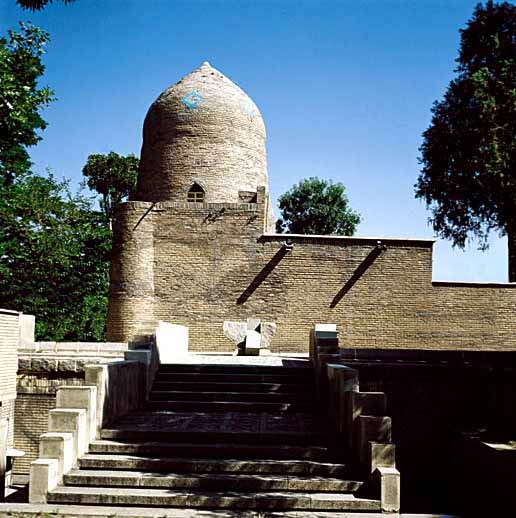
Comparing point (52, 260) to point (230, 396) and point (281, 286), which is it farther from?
point (230, 396)

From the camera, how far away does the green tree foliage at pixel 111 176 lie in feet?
133

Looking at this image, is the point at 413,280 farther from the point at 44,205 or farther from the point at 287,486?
the point at 287,486

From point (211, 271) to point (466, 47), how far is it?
12.5 meters

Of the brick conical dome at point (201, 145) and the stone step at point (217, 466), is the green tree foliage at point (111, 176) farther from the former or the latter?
the stone step at point (217, 466)

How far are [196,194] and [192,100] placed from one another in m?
3.45

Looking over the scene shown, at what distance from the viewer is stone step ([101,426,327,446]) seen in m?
7.29

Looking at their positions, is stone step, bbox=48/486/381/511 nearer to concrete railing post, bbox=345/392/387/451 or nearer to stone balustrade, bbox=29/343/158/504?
stone balustrade, bbox=29/343/158/504

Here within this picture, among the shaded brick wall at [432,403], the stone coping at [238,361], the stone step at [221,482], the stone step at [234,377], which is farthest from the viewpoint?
the stone coping at [238,361]

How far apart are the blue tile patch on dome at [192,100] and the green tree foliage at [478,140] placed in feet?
28.4

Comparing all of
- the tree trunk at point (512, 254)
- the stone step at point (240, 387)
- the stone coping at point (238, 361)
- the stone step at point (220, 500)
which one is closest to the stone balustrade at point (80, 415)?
the stone step at point (220, 500)

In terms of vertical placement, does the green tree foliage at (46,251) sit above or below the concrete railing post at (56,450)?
above

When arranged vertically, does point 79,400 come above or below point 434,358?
below

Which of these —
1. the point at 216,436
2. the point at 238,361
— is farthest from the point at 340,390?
the point at 238,361

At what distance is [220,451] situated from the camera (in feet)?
22.8
